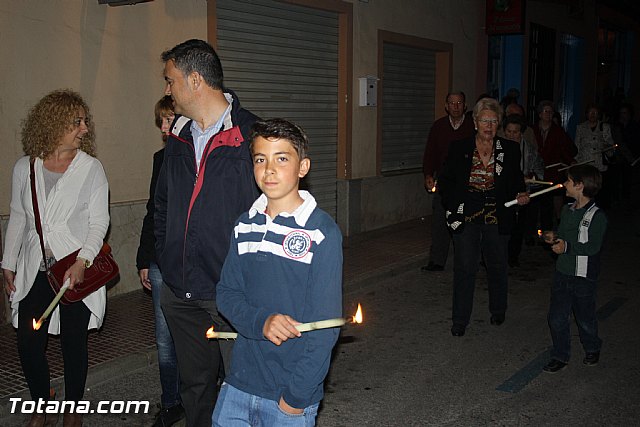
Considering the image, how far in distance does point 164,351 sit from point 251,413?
1.77 m

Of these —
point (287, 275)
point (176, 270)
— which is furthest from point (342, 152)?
point (287, 275)

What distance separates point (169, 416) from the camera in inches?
185

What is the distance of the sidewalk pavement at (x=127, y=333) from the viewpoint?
5.54 metres

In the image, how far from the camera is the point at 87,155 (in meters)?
4.58

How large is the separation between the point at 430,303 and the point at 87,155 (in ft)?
15.0

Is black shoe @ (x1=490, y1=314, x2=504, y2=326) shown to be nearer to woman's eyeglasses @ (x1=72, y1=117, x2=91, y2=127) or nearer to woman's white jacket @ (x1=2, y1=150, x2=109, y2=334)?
woman's white jacket @ (x1=2, y1=150, x2=109, y2=334)

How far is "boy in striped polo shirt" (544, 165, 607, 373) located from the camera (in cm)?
561

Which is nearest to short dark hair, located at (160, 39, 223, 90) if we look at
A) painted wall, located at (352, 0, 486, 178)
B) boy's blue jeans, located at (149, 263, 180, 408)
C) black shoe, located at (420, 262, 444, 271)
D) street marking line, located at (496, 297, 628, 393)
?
boy's blue jeans, located at (149, 263, 180, 408)

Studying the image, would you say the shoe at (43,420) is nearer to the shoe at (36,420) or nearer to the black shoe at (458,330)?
the shoe at (36,420)

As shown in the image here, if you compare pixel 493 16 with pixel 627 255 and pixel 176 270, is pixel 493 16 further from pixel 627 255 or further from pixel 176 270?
pixel 176 270

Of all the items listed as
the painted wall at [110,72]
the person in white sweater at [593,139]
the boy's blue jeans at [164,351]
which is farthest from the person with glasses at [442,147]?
the boy's blue jeans at [164,351]

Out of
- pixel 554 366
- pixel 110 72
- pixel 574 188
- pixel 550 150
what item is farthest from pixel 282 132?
pixel 550 150

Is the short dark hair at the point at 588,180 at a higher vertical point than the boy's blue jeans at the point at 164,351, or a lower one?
higher

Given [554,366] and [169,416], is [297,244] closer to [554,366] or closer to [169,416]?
[169,416]
